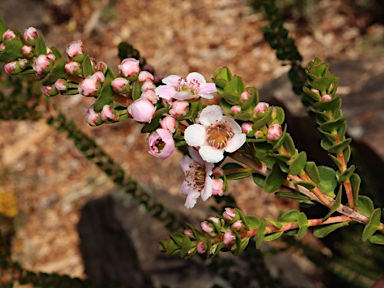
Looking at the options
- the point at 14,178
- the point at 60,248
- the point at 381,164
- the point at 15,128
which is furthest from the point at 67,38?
the point at 381,164

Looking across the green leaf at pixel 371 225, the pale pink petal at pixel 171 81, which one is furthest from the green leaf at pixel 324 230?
the pale pink petal at pixel 171 81

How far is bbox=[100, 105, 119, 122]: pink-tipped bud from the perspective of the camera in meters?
0.65

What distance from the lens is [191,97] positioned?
0.66 metres

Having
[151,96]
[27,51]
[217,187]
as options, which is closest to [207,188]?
Result: [217,187]

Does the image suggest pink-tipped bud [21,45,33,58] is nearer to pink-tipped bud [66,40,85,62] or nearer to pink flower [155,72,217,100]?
pink-tipped bud [66,40,85,62]

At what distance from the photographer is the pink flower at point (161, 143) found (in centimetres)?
64

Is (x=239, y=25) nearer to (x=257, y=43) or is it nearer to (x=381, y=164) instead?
(x=257, y=43)

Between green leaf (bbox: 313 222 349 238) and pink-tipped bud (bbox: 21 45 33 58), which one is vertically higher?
pink-tipped bud (bbox: 21 45 33 58)

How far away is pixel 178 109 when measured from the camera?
0.65 metres

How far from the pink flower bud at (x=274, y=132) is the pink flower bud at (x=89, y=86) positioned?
183 millimetres

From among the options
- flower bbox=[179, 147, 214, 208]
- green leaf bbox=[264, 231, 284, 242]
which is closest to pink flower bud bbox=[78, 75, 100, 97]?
flower bbox=[179, 147, 214, 208]

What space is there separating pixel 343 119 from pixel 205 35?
2.57 m

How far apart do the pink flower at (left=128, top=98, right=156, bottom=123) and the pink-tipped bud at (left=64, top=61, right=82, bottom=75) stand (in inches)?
3.0

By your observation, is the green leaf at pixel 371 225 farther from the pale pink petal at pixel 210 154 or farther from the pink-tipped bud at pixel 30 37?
the pink-tipped bud at pixel 30 37
